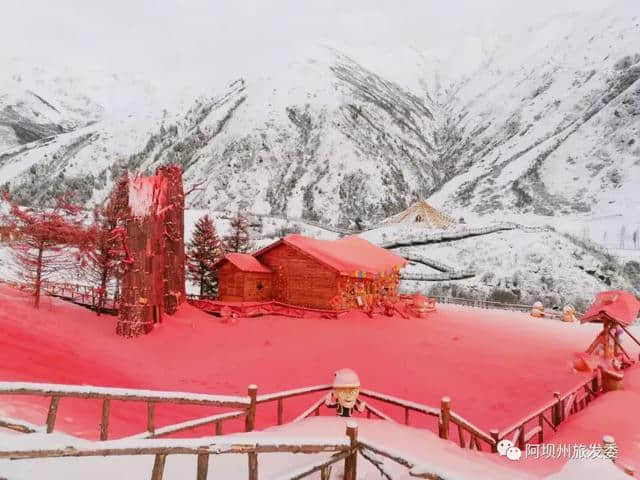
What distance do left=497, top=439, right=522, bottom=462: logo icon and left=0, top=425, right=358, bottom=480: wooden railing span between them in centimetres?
397

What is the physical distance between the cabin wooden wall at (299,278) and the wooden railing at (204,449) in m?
16.0

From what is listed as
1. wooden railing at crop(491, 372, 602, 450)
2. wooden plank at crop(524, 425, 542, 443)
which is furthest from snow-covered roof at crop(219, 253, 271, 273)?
wooden plank at crop(524, 425, 542, 443)

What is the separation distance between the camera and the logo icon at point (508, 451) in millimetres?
6648

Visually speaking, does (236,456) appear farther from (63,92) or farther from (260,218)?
(63,92)

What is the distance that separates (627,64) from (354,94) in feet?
172

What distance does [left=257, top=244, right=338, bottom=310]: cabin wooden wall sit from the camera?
66.1 ft

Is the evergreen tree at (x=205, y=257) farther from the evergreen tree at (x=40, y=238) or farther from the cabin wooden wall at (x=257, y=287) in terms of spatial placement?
the evergreen tree at (x=40, y=238)

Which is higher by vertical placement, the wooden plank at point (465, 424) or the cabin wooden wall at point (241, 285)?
the cabin wooden wall at point (241, 285)

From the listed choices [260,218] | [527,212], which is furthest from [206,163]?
[527,212]

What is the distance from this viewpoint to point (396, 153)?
88.0m

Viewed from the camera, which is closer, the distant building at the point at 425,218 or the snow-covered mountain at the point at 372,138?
the distant building at the point at 425,218

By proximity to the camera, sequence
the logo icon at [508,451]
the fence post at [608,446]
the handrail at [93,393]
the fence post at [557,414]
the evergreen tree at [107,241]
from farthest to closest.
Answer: the evergreen tree at [107,241], the fence post at [557,414], the logo icon at [508,451], the fence post at [608,446], the handrail at [93,393]

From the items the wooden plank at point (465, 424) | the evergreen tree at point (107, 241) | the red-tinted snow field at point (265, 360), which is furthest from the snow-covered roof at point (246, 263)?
the wooden plank at point (465, 424)

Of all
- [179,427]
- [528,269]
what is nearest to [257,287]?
[179,427]
